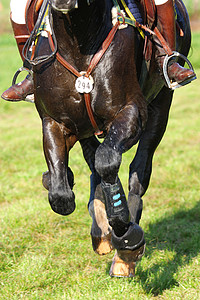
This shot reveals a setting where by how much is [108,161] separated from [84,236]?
8.17ft

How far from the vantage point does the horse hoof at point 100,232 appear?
185 inches

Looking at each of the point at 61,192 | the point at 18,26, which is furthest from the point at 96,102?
the point at 18,26

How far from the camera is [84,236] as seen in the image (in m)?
6.21

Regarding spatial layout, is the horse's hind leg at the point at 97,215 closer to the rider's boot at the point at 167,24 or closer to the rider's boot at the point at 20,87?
the rider's boot at the point at 20,87

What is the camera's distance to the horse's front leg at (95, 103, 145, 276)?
394 centimetres

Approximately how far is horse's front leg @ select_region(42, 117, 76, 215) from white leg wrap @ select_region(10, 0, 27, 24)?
987mm

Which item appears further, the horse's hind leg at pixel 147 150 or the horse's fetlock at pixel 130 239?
the horse's hind leg at pixel 147 150

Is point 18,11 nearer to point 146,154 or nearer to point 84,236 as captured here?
point 146,154

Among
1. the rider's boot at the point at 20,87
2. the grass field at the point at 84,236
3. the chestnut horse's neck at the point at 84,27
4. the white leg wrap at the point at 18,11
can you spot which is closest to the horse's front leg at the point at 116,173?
the chestnut horse's neck at the point at 84,27

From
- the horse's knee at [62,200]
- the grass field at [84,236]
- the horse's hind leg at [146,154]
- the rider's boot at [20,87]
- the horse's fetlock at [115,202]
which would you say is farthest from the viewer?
the horse's hind leg at [146,154]

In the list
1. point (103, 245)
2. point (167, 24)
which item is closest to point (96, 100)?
point (167, 24)

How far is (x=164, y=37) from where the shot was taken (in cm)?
485

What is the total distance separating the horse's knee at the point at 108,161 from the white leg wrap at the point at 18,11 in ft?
4.86

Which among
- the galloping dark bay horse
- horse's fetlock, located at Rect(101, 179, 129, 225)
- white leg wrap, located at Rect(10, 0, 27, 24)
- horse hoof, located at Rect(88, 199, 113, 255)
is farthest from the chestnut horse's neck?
horse hoof, located at Rect(88, 199, 113, 255)
